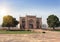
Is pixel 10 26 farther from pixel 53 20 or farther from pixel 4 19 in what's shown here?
pixel 53 20

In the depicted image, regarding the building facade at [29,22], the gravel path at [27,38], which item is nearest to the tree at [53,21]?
the building facade at [29,22]

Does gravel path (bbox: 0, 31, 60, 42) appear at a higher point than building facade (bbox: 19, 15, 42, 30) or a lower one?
lower

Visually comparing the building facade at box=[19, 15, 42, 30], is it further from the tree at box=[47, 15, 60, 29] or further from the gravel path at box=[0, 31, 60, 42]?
the gravel path at box=[0, 31, 60, 42]

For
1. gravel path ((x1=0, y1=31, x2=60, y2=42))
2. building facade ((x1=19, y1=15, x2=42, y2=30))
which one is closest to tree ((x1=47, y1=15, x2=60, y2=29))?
building facade ((x1=19, y1=15, x2=42, y2=30))

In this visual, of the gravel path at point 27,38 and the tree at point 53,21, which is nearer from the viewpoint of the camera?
the gravel path at point 27,38

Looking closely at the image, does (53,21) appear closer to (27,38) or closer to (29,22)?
(29,22)

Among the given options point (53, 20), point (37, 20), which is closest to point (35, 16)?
point (37, 20)

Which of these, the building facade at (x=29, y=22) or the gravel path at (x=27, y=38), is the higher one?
the building facade at (x=29, y=22)

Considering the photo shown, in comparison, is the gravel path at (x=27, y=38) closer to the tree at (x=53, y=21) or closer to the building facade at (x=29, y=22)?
the tree at (x=53, y=21)

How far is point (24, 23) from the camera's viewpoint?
80875 millimetres

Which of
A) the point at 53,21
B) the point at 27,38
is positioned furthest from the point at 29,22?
the point at 27,38

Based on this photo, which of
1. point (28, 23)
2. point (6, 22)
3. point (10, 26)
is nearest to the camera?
point (6, 22)

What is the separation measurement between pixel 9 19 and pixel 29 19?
14.3 m

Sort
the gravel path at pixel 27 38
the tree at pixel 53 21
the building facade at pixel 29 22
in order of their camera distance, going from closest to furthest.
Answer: the gravel path at pixel 27 38 → the tree at pixel 53 21 → the building facade at pixel 29 22
